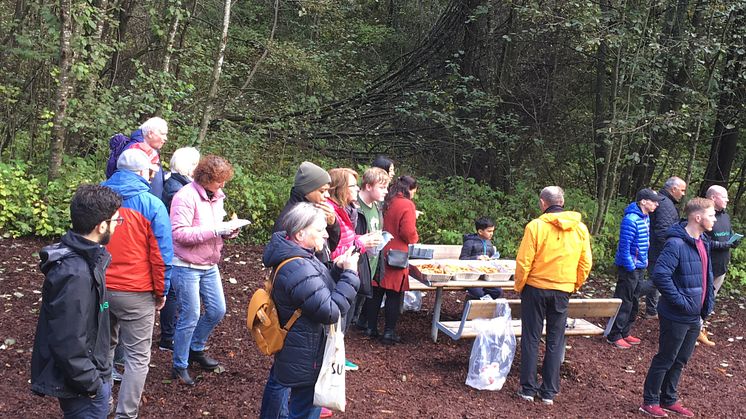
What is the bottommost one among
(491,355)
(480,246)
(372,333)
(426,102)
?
(372,333)

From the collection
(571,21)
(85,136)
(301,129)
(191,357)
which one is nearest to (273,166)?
(301,129)

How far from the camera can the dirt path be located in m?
4.77

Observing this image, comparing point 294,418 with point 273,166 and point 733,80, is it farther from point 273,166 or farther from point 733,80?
point 733,80

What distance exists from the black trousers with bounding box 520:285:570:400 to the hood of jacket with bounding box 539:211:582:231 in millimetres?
577

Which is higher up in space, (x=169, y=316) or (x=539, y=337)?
(x=539, y=337)

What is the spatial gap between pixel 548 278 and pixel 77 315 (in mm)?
3757

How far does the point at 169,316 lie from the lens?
5.45 m

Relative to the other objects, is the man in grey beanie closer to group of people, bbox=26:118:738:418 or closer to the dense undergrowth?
group of people, bbox=26:118:738:418

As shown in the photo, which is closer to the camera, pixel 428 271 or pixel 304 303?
pixel 304 303

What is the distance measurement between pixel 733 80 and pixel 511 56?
410cm

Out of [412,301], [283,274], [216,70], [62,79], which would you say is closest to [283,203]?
[216,70]

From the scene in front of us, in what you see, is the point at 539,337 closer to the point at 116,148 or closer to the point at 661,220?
the point at 661,220

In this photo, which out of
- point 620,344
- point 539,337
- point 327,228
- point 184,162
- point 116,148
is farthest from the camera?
point 620,344

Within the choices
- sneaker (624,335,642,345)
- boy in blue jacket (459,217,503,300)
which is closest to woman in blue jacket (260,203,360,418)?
boy in blue jacket (459,217,503,300)
